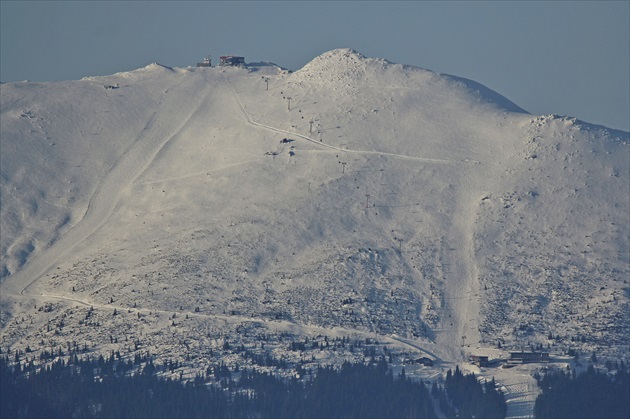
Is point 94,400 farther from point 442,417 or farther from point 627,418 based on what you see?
point 627,418

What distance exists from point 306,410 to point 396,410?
34.0 feet

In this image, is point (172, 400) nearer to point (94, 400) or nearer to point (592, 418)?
point (94, 400)

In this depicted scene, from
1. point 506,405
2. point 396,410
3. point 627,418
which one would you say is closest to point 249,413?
point 396,410

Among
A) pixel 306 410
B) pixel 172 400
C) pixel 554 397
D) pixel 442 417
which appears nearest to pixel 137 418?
pixel 172 400

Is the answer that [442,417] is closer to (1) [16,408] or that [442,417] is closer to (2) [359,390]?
(2) [359,390]

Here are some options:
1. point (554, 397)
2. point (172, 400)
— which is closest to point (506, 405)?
point (554, 397)

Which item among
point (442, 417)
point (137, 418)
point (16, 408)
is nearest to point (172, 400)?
point (137, 418)

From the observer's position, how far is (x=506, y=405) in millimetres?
199000

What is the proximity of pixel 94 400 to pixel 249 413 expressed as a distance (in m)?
18.3

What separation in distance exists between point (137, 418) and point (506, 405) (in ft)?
140

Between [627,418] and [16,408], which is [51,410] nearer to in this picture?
[16,408]

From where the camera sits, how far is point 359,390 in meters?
200

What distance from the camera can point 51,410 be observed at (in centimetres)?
19700

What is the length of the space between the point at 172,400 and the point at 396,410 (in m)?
25.8
